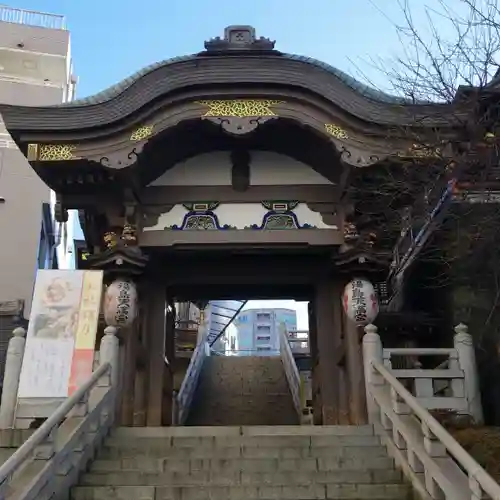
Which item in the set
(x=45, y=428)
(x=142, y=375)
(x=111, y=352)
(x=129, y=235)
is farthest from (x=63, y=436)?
(x=129, y=235)

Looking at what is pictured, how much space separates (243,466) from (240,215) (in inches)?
174

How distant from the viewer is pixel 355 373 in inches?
366

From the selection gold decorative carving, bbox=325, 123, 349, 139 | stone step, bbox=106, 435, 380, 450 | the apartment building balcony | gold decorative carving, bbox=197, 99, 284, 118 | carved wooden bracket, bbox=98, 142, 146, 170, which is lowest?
stone step, bbox=106, 435, 380, 450

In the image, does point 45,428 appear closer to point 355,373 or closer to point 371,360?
point 371,360

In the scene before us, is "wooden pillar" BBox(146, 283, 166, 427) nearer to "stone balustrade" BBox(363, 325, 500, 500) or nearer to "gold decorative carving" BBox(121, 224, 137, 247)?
"gold decorative carving" BBox(121, 224, 137, 247)

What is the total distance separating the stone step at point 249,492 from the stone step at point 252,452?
2.55 ft

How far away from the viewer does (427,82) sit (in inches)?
306

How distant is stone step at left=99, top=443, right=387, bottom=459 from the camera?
7188 millimetres

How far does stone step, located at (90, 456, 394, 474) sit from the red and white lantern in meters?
2.65

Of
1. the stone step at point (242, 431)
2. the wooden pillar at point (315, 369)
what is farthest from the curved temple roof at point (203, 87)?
the stone step at point (242, 431)

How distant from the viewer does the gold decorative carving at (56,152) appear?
9.64 m

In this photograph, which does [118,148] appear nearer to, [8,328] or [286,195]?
[286,195]

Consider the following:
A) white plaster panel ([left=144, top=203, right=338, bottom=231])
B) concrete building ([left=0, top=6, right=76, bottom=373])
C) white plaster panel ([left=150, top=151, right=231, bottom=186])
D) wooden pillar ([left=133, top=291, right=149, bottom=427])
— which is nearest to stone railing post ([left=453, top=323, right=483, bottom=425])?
white plaster panel ([left=144, top=203, right=338, bottom=231])

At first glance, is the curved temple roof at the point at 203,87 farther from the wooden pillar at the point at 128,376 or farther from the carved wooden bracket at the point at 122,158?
the wooden pillar at the point at 128,376
